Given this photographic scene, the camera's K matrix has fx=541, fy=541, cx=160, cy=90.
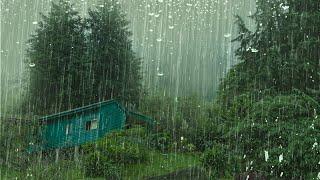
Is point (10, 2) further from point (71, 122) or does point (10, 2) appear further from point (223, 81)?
point (223, 81)

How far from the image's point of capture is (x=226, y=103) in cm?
2467

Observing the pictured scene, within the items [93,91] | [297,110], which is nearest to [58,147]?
[93,91]

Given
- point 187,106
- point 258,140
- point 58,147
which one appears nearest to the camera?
point 258,140

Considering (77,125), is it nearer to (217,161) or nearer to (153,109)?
(153,109)

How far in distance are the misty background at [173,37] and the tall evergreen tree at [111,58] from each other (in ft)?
85.1

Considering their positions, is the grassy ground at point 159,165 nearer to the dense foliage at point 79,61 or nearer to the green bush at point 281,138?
the green bush at point 281,138

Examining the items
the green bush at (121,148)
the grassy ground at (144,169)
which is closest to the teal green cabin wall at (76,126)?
the green bush at (121,148)

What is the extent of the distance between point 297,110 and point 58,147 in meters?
14.9

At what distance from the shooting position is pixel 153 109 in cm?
3775

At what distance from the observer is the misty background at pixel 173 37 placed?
267 ft

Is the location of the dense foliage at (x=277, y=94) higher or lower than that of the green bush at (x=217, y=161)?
higher

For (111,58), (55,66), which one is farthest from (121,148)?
A: (111,58)

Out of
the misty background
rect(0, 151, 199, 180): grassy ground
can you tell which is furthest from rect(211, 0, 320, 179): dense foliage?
the misty background

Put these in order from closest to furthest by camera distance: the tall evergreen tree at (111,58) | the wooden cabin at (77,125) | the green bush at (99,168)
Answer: the green bush at (99,168) < the wooden cabin at (77,125) < the tall evergreen tree at (111,58)
